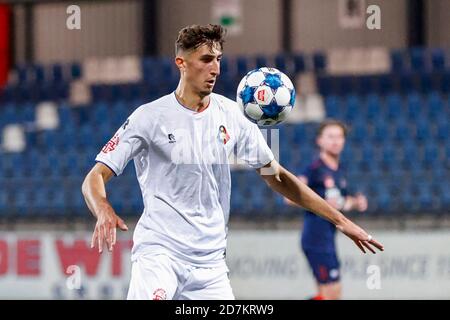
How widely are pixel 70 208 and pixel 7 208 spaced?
83 centimetres

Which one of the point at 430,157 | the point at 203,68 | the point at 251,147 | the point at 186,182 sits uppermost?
the point at 203,68

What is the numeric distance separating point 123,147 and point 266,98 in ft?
3.18

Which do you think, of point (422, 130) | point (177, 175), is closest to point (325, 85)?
point (422, 130)

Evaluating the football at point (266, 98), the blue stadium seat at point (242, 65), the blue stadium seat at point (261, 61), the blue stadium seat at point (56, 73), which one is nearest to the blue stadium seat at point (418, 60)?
the blue stadium seat at point (261, 61)

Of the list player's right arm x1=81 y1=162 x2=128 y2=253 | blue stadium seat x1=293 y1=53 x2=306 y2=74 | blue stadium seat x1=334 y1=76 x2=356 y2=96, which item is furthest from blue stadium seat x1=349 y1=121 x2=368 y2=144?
player's right arm x1=81 y1=162 x2=128 y2=253

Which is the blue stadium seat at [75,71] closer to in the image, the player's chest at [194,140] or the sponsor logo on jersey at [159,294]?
the player's chest at [194,140]

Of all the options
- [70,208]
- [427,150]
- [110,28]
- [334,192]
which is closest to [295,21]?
[110,28]

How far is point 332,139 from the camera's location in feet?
27.9

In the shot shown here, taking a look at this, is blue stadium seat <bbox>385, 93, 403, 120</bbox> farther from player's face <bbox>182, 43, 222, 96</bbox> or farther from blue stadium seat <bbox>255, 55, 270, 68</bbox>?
player's face <bbox>182, 43, 222, 96</bbox>

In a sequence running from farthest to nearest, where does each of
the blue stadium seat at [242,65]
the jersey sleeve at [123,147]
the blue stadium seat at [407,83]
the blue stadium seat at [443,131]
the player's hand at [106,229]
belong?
the blue stadium seat at [242,65] < the blue stadium seat at [407,83] < the blue stadium seat at [443,131] < the jersey sleeve at [123,147] < the player's hand at [106,229]

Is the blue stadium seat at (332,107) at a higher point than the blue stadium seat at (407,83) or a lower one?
lower

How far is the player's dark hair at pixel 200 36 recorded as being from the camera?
5215mm

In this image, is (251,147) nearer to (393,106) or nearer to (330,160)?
(330,160)

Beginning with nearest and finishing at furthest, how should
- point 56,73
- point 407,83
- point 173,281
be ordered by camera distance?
point 173,281 → point 407,83 → point 56,73
